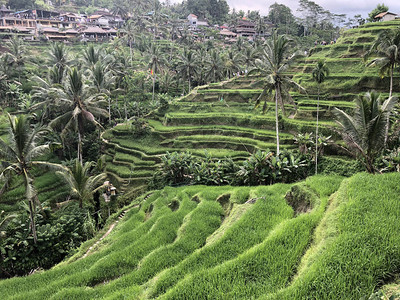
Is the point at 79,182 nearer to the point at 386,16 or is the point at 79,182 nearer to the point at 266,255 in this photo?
the point at 266,255

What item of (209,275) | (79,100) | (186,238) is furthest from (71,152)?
(209,275)

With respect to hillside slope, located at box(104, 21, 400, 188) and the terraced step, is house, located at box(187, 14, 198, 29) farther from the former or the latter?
the terraced step

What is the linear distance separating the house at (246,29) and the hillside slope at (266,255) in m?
71.2

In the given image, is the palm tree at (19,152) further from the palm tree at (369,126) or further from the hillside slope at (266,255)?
the palm tree at (369,126)

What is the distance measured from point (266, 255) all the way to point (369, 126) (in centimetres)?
700

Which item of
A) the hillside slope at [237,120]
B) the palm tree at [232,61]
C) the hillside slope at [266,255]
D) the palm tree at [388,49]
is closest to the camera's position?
the hillside slope at [266,255]

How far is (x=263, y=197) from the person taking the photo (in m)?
9.79

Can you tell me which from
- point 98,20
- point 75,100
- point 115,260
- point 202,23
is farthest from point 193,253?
point 202,23

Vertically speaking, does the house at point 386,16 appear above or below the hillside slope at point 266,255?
above

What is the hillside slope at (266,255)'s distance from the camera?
4863mm

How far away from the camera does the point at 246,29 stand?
2840 inches

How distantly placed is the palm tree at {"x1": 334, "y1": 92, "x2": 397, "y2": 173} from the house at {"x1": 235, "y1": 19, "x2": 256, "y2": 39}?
68811 millimetres

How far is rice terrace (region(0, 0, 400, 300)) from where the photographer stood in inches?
220

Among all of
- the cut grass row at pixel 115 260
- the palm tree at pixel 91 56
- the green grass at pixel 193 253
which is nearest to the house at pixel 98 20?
the palm tree at pixel 91 56
